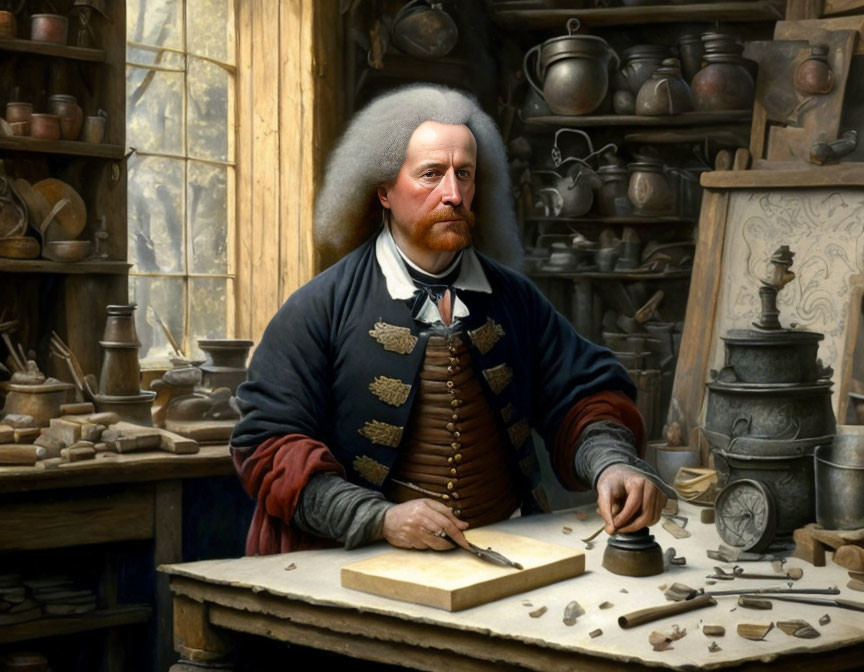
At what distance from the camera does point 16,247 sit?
4.21m

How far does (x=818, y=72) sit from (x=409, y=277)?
2640mm

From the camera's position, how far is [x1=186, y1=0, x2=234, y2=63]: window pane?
5016 millimetres

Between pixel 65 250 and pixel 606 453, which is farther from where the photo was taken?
pixel 65 250

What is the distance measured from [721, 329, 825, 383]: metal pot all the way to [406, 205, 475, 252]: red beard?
29.1 inches

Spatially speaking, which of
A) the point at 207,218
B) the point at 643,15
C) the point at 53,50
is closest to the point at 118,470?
the point at 53,50

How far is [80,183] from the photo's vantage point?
4535mm

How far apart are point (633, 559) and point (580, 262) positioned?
3834 millimetres

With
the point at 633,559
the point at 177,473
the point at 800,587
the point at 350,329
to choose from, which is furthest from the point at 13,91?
the point at 800,587

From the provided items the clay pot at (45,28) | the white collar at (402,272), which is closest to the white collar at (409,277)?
the white collar at (402,272)

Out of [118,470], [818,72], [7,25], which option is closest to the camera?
[118,470]

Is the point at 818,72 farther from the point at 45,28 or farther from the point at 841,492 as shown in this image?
the point at 45,28

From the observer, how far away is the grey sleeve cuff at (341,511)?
2.63 meters

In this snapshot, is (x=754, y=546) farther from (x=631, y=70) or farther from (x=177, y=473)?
(x=631, y=70)

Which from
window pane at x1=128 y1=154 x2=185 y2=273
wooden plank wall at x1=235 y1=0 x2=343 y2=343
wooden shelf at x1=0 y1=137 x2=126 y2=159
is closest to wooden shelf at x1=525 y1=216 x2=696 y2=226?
wooden plank wall at x1=235 y1=0 x2=343 y2=343
